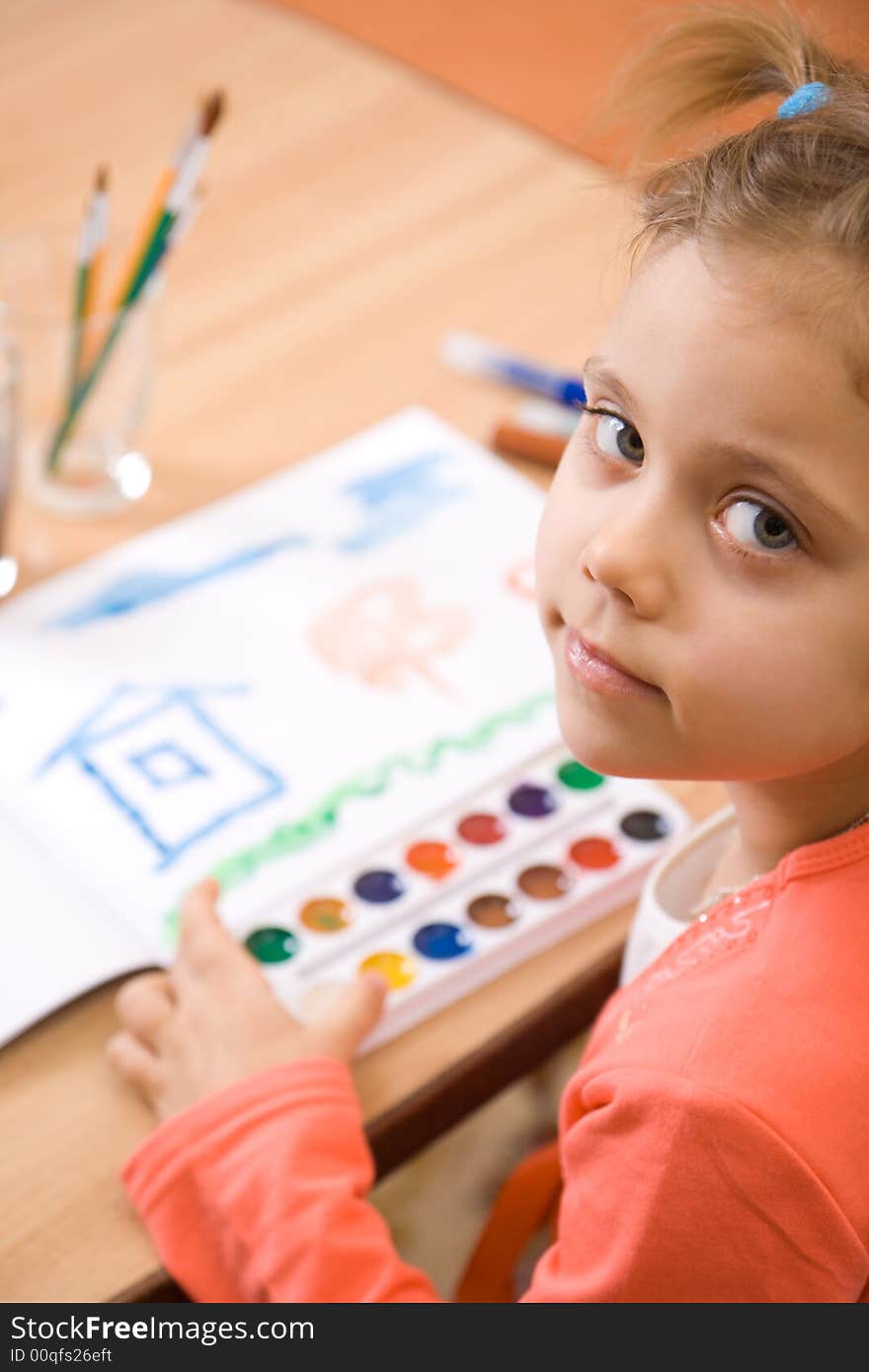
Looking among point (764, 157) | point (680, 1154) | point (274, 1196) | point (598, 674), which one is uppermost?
point (764, 157)

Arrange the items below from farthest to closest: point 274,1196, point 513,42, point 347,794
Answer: point 513,42
point 347,794
point 274,1196

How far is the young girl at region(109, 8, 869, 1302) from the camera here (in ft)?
1.67

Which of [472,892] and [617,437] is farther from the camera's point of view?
[472,892]

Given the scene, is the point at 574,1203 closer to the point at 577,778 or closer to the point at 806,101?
the point at 577,778

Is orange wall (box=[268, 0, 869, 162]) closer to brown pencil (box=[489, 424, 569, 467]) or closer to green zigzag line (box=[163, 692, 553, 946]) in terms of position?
brown pencil (box=[489, 424, 569, 467])

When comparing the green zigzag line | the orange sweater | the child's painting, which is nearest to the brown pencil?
the child's painting

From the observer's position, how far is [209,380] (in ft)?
→ 3.45

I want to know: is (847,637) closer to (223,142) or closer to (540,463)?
(540,463)

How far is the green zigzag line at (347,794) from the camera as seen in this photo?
2.49 ft

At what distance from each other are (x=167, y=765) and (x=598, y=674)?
31 cm

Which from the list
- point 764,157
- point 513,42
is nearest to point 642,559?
point 764,157

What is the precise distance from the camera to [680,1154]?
55cm

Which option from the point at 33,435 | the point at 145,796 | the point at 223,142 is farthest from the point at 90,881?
the point at 223,142

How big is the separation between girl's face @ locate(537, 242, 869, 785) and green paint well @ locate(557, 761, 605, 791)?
22cm
